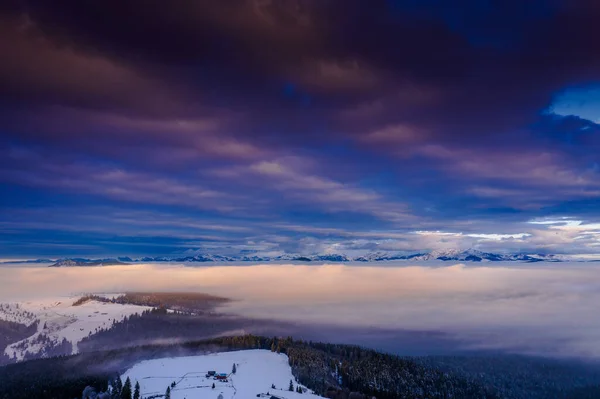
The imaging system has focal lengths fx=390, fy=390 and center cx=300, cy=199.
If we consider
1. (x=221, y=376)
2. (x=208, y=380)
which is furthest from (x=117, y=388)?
(x=221, y=376)

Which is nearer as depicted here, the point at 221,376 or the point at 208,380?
the point at 208,380

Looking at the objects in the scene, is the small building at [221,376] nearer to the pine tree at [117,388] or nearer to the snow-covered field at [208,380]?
the snow-covered field at [208,380]

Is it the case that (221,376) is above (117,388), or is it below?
below

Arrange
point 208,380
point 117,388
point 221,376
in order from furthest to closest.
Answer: point 221,376 → point 208,380 → point 117,388

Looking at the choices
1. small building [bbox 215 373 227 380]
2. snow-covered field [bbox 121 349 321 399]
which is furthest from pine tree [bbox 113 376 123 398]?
small building [bbox 215 373 227 380]

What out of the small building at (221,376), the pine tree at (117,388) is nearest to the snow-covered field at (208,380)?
the small building at (221,376)

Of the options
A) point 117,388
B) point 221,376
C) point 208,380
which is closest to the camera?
point 117,388

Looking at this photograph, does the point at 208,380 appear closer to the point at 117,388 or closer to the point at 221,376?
the point at 221,376

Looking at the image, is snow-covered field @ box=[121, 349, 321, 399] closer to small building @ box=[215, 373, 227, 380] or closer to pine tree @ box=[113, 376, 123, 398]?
small building @ box=[215, 373, 227, 380]

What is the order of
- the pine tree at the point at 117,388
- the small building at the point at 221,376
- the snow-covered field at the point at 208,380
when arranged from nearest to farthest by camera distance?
the pine tree at the point at 117,388, the snow-covered field at the point at 208,380, the small building at the point at 221,376

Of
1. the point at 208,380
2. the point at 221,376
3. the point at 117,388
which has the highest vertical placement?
the point at 117,388

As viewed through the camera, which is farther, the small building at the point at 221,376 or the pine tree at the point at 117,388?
the small building at the point at 221,376
